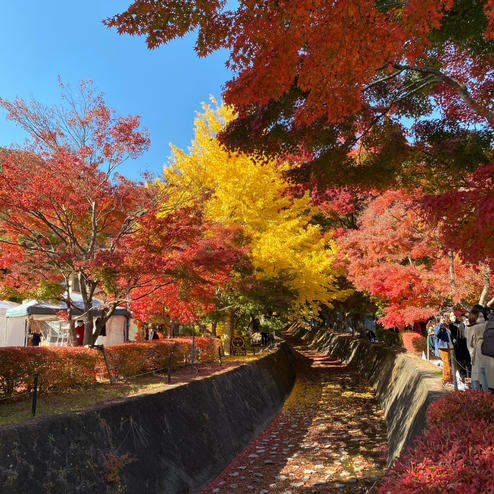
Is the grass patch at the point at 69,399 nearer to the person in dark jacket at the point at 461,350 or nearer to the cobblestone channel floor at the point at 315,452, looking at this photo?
the cobblestone channel floor at the point at 315,452

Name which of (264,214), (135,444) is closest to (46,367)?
(135,444)

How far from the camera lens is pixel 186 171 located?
56.9ft

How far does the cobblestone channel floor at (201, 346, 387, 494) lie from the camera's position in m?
7.93

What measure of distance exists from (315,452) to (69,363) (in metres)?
6.42

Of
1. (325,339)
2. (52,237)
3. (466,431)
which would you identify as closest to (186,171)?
(52,237)

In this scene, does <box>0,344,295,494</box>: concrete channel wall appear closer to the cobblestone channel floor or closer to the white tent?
the cobblestone channel floor

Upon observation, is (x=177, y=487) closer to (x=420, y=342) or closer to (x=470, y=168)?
(x=470, y=168)

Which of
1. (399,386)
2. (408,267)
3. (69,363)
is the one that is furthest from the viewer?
(408,267)

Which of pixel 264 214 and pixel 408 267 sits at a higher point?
pixel 264 214

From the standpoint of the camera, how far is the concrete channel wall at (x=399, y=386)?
845 centimetres

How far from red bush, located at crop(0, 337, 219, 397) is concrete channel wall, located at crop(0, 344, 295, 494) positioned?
242 centimetres

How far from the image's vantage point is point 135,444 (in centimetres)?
689

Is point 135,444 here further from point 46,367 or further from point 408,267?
point 408,267

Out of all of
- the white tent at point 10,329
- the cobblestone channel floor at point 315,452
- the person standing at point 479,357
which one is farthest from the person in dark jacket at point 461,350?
the white tent at point 10,329
